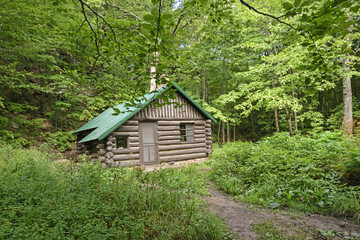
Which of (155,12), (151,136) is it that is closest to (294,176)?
(155,12)

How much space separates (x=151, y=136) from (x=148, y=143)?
1.49 ft

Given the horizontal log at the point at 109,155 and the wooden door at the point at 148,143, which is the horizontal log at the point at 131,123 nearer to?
the wooden door at the point at 148,143

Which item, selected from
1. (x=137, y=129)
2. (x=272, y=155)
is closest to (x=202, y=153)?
(x=137, y=129)

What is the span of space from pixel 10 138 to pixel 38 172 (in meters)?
9.88

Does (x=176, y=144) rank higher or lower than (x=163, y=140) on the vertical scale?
lower

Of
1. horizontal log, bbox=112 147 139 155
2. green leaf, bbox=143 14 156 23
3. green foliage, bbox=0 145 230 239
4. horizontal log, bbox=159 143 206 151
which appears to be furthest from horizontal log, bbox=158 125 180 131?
green leaf, bbox=143 14 156 23

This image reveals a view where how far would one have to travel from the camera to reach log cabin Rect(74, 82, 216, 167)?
33.1ft

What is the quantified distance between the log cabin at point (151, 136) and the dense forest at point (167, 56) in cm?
201

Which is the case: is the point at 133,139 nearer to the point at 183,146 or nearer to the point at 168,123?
the point at 168,123

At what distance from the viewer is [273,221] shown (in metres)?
4.07

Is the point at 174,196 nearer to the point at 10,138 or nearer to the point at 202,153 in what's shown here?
the point at 202,153

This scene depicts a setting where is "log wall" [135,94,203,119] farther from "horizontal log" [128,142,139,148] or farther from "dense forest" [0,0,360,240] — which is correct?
"dense forest" [0,0,360,240]

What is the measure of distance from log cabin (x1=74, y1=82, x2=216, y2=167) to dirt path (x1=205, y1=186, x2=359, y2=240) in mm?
6000

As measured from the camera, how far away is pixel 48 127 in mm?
15672
